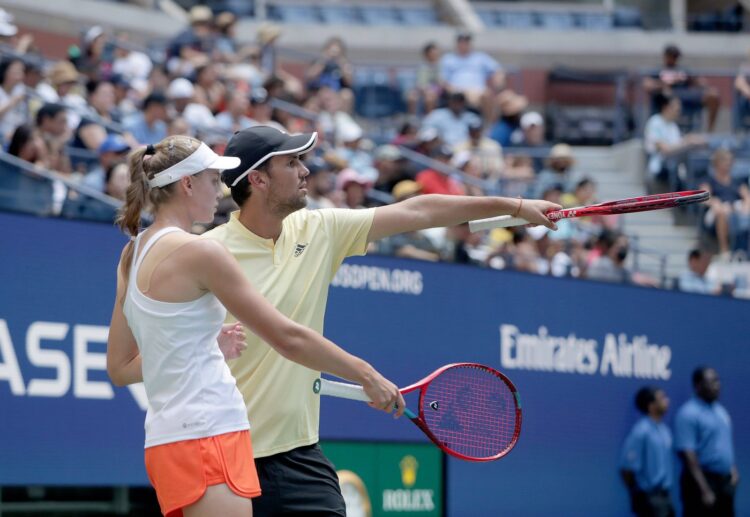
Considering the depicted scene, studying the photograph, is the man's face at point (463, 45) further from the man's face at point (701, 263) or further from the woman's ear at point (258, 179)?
the woman's ear at point (258, 179)

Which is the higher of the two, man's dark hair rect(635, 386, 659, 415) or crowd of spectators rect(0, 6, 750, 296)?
crowd of spectators rect(0, 6, 750, 296)

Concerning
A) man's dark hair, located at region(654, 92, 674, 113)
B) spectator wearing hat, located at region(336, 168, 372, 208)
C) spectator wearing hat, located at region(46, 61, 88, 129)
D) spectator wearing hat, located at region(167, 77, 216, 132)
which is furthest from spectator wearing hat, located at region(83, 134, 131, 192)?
man's dark hair, located at region(654, 92, 674, 113)

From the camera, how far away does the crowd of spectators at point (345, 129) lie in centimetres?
1038

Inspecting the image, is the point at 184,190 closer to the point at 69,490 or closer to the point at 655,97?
the point at 69,490

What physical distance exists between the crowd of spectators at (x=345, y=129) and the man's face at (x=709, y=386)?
0.99 metres

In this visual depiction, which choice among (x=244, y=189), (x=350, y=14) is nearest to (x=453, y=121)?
(x=350, y=14)

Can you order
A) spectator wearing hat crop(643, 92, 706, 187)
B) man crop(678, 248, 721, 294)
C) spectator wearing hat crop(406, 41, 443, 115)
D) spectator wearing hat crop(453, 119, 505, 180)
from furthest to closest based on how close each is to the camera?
spectator wearing hat crop(406, 41, 443, 115) < spectator wearing hat crop(643, 92, 706, 187) < spectator wearing hat crop(453, 119, 505, 180) < man crop(678, 248, 721, 294)

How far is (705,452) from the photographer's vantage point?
11844 millimetres

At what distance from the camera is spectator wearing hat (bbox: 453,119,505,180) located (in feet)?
49.3

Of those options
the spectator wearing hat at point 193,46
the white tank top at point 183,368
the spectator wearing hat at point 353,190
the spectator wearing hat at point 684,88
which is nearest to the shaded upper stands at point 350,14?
the spectator wearing hat at point 193,46

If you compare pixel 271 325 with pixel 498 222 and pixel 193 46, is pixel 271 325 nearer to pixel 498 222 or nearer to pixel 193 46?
pixel 498 222

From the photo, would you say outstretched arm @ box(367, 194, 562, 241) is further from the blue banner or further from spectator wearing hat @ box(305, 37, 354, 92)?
spectator wearing hat @ box(305, 37, 354, 92)

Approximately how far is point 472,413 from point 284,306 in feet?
3.49

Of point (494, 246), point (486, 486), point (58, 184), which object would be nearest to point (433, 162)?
point (494, 246)
